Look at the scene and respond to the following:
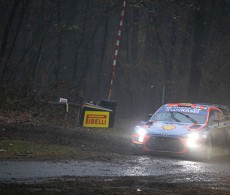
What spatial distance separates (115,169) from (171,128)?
420 cm

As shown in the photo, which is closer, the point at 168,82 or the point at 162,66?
the point at 168,82

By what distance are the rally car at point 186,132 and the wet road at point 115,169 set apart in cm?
87

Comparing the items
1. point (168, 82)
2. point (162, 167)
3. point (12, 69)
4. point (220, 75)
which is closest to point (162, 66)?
point (168, 82)

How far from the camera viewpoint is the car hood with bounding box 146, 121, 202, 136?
15461 mm

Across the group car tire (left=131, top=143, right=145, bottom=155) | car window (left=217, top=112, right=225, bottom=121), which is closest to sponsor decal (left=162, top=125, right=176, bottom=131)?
car tire (left=131, top=143, right=145, bottom=155)

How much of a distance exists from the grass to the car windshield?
3096 mm

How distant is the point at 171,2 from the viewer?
30.0m

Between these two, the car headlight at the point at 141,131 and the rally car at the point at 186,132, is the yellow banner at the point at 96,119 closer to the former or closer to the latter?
the rally car at the point at 186,132

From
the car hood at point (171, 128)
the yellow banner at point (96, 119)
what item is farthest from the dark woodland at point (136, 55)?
the car hood at point (171, 128)

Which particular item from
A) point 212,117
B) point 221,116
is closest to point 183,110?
point 212,117

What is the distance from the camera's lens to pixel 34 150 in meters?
13.9

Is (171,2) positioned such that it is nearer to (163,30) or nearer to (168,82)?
(168,82)

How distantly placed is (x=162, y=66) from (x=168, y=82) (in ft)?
25.1

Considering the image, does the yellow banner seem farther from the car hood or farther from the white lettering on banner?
the car hood
